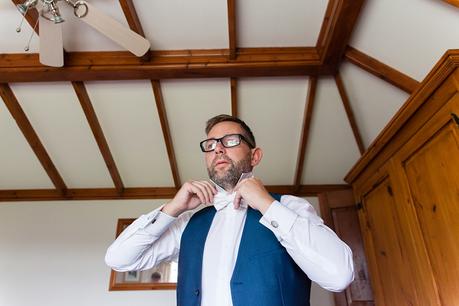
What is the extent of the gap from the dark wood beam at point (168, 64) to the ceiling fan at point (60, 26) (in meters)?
0.79

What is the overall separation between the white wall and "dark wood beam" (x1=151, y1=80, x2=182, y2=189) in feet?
1.66

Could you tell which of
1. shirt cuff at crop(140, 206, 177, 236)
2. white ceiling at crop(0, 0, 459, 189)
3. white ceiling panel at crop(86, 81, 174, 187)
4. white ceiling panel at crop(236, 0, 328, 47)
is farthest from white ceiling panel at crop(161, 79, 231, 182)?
shirt cuff at crop(140, 206, 177, 236)

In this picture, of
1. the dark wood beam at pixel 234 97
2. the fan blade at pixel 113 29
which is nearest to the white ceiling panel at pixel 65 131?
the fan blade at pixel 113 29

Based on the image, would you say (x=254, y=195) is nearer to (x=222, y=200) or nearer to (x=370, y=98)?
(x=222, y=200)

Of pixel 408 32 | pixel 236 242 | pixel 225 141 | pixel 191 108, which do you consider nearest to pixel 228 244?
pixel 236 242

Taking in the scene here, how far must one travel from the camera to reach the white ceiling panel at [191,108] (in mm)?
3131

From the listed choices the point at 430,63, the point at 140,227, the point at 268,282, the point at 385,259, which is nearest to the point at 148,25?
the point at 140,227

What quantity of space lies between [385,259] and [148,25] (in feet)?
8.56

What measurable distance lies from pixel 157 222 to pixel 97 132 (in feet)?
8.37

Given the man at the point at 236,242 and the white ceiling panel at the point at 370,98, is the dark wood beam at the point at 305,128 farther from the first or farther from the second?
the man at the point at 236,242

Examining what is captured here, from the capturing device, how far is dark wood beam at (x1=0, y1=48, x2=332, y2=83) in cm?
279

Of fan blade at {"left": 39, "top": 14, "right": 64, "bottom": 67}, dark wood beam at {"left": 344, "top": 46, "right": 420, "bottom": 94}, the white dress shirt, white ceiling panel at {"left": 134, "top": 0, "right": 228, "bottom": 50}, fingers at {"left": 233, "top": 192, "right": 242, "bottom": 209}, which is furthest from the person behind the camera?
white ceiling panel at {"left": 134, "top": 0, "right": 228, "bottom": 50}

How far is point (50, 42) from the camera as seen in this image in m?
1.95

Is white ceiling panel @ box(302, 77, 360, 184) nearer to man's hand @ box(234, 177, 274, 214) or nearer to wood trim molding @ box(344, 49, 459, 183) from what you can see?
wood trim molding @ box(344, 49, 459, 183)
